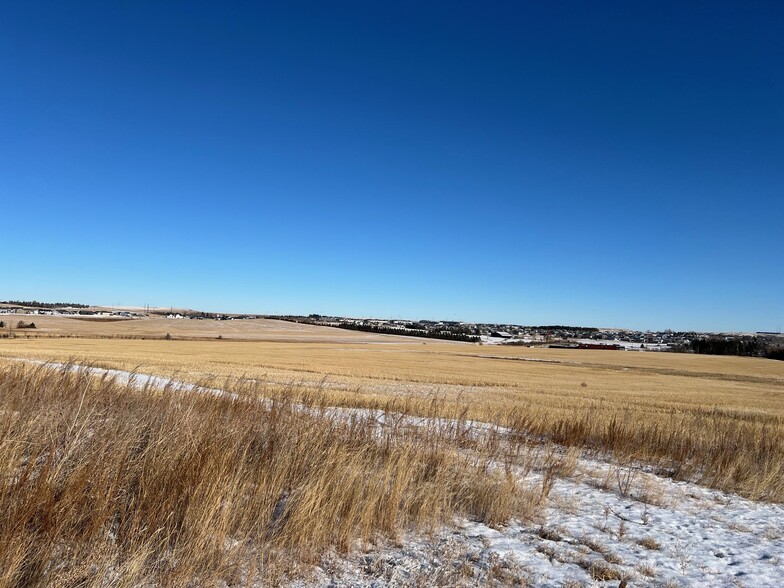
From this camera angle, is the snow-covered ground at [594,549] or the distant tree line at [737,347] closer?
the snow-covered ground at [594,549]

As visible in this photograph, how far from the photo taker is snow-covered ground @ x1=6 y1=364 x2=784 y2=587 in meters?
4.21

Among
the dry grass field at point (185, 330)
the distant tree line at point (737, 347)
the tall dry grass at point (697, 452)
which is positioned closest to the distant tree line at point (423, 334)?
the dry grass field at point (185, 330)

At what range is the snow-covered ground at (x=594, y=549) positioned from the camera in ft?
13.8

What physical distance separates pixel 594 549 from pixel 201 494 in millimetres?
3698

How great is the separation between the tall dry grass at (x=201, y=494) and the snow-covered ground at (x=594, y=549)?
27cm

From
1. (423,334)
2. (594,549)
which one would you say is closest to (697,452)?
(594,549)

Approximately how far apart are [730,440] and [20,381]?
14.5m

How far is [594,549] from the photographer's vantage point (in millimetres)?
5094

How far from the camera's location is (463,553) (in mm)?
4590

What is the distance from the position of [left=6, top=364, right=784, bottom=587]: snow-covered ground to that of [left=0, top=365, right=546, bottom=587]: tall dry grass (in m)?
0.27

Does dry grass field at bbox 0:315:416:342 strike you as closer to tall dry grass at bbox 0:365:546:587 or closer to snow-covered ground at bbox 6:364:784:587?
tall dry grass at bbox 0:365:546:587

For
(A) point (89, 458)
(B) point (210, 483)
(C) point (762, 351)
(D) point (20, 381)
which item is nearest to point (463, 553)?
(B) point (210, 483)

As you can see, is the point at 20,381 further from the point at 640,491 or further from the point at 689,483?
the point at 689,483

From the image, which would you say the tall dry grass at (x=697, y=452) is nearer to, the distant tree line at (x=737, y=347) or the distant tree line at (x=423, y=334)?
the distant tree line at (x=737, y=347)
